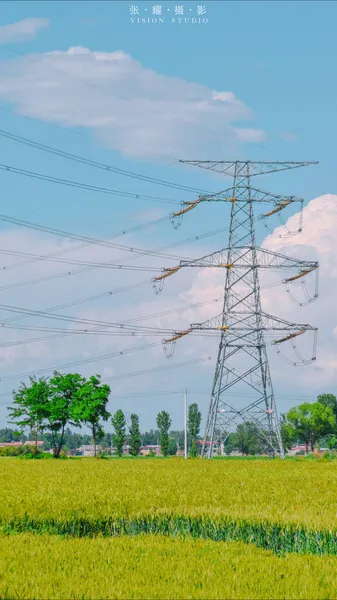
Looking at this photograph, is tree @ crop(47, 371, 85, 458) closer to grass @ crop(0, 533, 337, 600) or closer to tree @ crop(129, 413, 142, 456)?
tree @ crop(129, 413, 142, 456)

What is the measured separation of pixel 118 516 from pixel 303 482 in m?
21.9

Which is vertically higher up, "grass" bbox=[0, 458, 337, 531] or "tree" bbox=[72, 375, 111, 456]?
"tree" bbox=[72, 375, 111, 456]

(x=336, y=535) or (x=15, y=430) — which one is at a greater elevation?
(x=15, y=430)

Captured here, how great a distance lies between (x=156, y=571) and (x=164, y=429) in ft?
583

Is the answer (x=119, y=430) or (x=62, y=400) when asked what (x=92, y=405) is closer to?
(x=62, y=400)

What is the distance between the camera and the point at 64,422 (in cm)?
12069

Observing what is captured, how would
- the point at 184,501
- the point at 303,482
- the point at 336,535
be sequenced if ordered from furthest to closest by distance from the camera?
the point at 303,482 < the point at 184,501 < the point at 336,535

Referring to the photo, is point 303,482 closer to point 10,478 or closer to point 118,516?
point 10,478

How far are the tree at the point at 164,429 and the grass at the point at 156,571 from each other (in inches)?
6548

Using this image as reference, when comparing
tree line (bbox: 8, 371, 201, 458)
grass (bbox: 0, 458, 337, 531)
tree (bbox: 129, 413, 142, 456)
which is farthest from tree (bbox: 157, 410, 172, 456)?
grass (bbox: 0, 458, 337, 531)

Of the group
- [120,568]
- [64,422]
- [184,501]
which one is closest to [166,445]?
[64,422]

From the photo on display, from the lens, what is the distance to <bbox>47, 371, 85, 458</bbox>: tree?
119 m

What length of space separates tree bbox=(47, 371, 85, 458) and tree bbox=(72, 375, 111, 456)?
4.17ft

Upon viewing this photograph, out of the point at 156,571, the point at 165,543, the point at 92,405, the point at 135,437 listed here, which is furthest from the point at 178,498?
the point at 135,437
